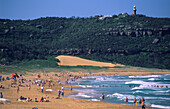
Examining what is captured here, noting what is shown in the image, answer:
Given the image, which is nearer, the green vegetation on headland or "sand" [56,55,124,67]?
"sand" [56,55,124,67]

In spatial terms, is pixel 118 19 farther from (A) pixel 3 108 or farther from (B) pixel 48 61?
(A) pixel 3 108

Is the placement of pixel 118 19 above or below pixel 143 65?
above

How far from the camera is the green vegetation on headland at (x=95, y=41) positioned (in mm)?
99812

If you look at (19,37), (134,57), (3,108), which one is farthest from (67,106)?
(19,37)

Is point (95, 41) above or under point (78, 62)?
above

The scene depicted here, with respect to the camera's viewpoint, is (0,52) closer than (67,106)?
No

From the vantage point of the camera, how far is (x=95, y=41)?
126 m

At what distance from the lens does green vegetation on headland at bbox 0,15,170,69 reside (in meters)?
99.8

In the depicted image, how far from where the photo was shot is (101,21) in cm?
15938

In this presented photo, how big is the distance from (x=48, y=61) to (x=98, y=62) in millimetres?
18397

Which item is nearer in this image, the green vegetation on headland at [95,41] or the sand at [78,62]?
the sand at [78,62]

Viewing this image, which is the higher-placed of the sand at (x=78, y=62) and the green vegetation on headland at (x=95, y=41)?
the green vegetation on headland at (x=95, y=41)

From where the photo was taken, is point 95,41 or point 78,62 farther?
point 95,41

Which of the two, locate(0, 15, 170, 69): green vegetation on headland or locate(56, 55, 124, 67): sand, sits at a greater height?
locate(0, 15, 170, 69): green vegetation on headland
